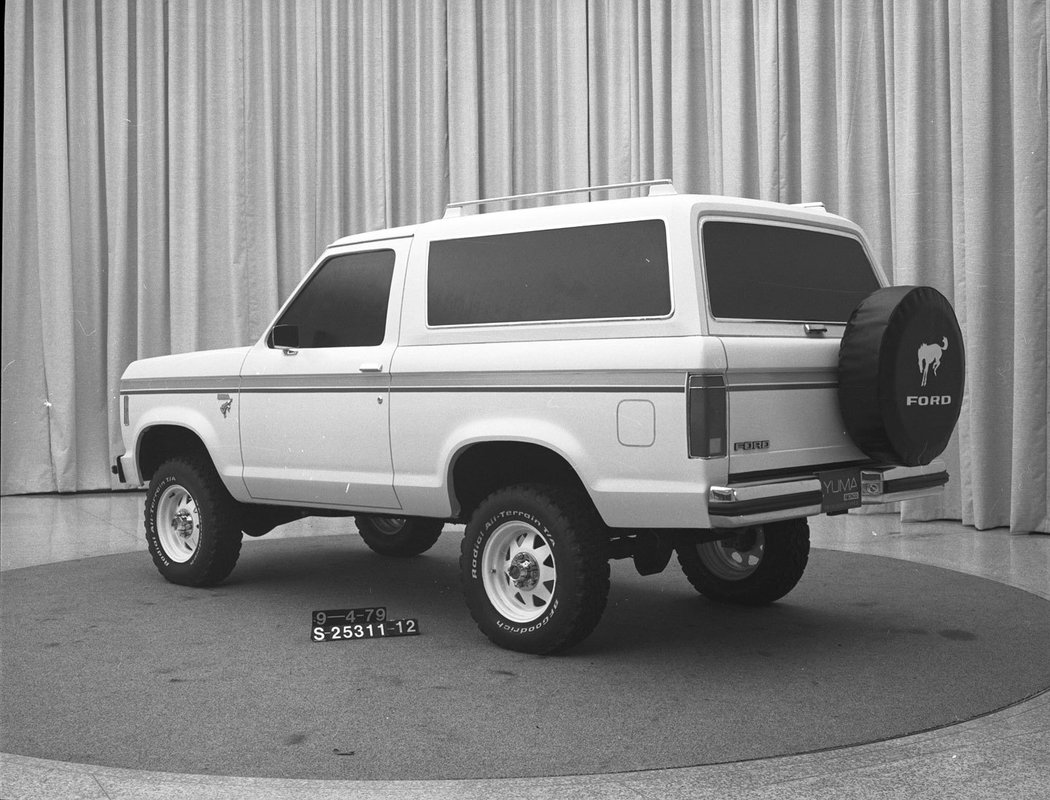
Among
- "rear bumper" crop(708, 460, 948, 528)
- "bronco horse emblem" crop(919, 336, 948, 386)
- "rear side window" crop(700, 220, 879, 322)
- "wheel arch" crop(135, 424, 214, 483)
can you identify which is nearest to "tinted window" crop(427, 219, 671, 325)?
"rear side window" crop(700, 220, 879, 322)

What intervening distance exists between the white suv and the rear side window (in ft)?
0.04

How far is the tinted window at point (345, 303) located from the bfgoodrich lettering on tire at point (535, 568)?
1.19 meters

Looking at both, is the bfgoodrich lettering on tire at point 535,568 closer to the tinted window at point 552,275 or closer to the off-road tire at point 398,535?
the tinted window at point 552,275

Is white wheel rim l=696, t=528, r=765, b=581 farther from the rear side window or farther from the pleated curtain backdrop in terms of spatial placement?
the pleated curtain backdrop

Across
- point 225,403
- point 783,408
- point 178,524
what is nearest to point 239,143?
point 178,524

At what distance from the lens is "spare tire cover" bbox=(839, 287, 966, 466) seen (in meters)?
4.90

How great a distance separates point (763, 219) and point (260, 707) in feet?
9.51

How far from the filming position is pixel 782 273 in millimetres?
5266

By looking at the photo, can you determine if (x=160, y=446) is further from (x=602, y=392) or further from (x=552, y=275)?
(x=602, y=392)

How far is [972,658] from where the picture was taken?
5.09 meters

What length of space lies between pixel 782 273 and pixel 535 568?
1677 mm

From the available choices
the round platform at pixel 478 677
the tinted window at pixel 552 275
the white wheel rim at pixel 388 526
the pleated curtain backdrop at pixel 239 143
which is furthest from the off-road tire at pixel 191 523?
the pleated curtain backdrop at pixel 239 143

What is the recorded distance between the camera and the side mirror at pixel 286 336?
616cm

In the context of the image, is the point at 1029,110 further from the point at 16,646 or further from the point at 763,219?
the point at 16,646
